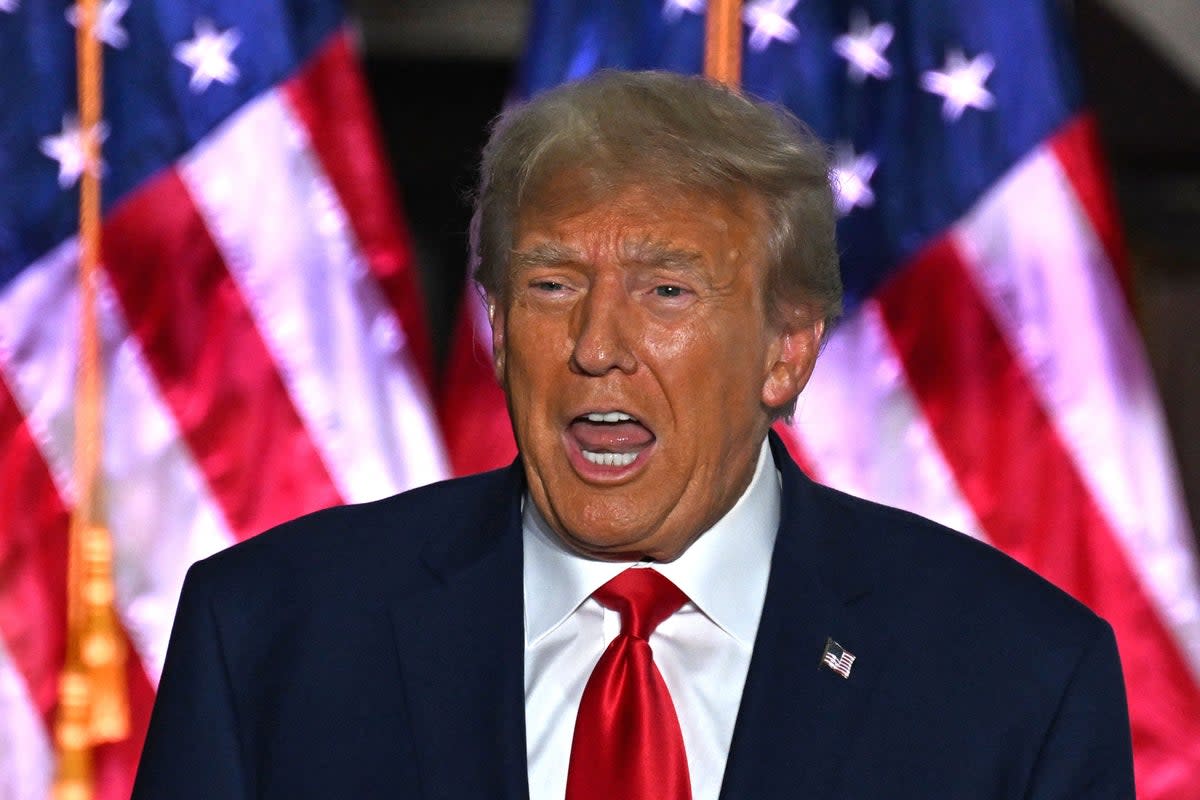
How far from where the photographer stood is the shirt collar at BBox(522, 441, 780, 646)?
5.40 ft

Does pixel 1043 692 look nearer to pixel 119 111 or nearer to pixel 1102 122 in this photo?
pixel 119 111

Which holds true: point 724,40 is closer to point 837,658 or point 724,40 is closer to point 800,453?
point 800,453

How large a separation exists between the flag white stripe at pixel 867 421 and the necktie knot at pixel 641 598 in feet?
4.02

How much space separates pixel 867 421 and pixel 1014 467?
0.26 meters

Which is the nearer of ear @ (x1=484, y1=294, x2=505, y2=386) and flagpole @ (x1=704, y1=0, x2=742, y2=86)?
ear @ (x1=484, y1=294, x2=505, y2=386)

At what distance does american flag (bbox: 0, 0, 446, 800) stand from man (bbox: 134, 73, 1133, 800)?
1163mm

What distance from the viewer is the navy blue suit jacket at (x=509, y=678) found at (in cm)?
154

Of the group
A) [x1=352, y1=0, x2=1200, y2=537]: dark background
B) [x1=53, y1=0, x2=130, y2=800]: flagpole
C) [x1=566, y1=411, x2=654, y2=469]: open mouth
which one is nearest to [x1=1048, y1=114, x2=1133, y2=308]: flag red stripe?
[x1=352, y1=0, x2=1200, y2=537]: dark background

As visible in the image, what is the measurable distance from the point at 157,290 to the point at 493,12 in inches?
51.0

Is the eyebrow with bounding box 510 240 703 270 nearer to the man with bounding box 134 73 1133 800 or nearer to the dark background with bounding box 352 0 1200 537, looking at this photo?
the man with bounding box 134 73 1133 800

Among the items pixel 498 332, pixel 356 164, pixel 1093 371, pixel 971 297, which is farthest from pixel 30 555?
pixel 1093 371

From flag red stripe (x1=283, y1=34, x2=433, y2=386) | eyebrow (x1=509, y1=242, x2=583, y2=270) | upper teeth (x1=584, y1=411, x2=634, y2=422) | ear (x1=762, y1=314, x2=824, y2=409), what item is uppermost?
flag red stripe (x1=283, y1=34, x2=433, y2=386)

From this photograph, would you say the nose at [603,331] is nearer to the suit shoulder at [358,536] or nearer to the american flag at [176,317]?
the suit shoulder at [358,536]

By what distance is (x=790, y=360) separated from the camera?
1743mm
